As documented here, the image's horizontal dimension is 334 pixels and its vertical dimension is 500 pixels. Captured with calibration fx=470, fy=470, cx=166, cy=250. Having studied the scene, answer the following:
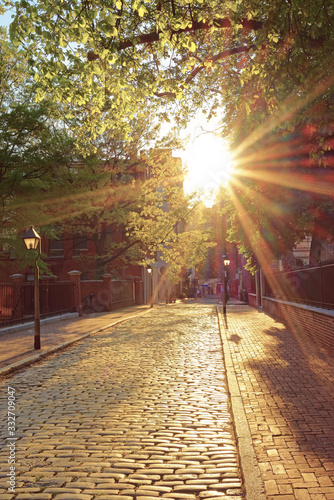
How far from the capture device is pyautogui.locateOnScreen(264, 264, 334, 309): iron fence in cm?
1172

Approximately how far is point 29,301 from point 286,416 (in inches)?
654

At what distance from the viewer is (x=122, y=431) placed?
5.36m

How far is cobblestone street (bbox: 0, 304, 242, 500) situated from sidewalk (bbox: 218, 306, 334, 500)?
24 centimetres

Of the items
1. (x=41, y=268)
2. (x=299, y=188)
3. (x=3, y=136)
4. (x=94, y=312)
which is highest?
(x=3, y=136)

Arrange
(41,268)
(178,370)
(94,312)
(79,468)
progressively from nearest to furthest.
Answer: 1. (79,468)
2. (178,370)
3. (41,268)
4. (94,312)

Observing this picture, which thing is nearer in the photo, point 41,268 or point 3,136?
point 3,136

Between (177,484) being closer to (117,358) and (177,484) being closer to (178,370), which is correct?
(178,370)

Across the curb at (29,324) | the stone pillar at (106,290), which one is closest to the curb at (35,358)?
the curb at (29,324)

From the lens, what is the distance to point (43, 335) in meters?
16.0

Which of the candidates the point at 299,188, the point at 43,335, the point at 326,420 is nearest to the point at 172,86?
the point at 326,420

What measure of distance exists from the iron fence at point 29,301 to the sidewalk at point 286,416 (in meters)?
10.4

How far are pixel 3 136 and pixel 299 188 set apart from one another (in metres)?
11.8

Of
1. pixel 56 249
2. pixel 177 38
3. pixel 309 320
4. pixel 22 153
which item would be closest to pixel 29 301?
pixel 22 153

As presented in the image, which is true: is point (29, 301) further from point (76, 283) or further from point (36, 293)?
point (36, 293)
